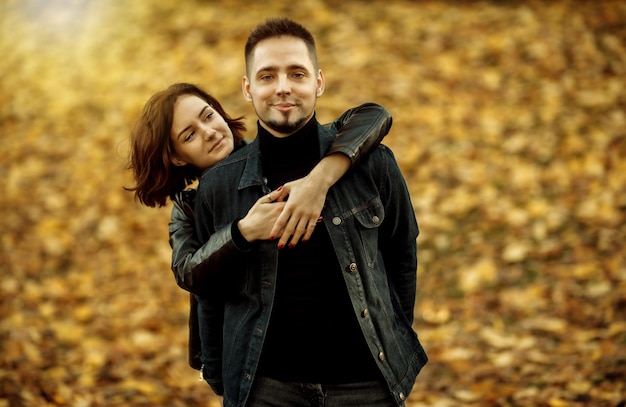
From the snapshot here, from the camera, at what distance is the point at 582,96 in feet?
25.1

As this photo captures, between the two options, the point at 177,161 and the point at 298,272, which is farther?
the point at 177,161

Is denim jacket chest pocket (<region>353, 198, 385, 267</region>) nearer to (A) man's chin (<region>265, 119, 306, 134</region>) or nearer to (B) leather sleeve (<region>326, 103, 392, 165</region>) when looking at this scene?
(B) leather sleeve (<region>326, 103, 392, 165</region>)

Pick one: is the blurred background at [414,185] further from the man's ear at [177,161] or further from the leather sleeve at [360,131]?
the leather sleeve at [360,131]

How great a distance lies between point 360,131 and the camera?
7.61 ft

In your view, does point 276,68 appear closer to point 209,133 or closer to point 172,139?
point 209,133

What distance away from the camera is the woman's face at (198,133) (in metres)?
2.50

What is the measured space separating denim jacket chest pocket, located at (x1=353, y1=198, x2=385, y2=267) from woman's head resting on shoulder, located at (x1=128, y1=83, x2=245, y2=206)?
0.63 meters

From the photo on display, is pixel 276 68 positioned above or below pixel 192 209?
above

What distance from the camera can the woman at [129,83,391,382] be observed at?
2.14 metres

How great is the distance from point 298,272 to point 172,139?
78 centimetres

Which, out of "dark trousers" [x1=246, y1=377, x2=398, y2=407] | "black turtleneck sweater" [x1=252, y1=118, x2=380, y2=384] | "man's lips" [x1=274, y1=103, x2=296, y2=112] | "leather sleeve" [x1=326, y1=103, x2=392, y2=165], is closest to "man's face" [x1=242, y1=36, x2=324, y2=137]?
"man's lips" [x1=274, y1=103, x2=296, y2=112]

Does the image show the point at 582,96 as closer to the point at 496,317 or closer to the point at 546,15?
the point at 546,15

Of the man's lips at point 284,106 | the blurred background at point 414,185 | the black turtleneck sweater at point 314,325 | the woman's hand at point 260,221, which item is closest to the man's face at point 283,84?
the man's lips at point 284,106

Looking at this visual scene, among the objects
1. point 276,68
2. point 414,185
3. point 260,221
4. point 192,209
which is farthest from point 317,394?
point 414,185
